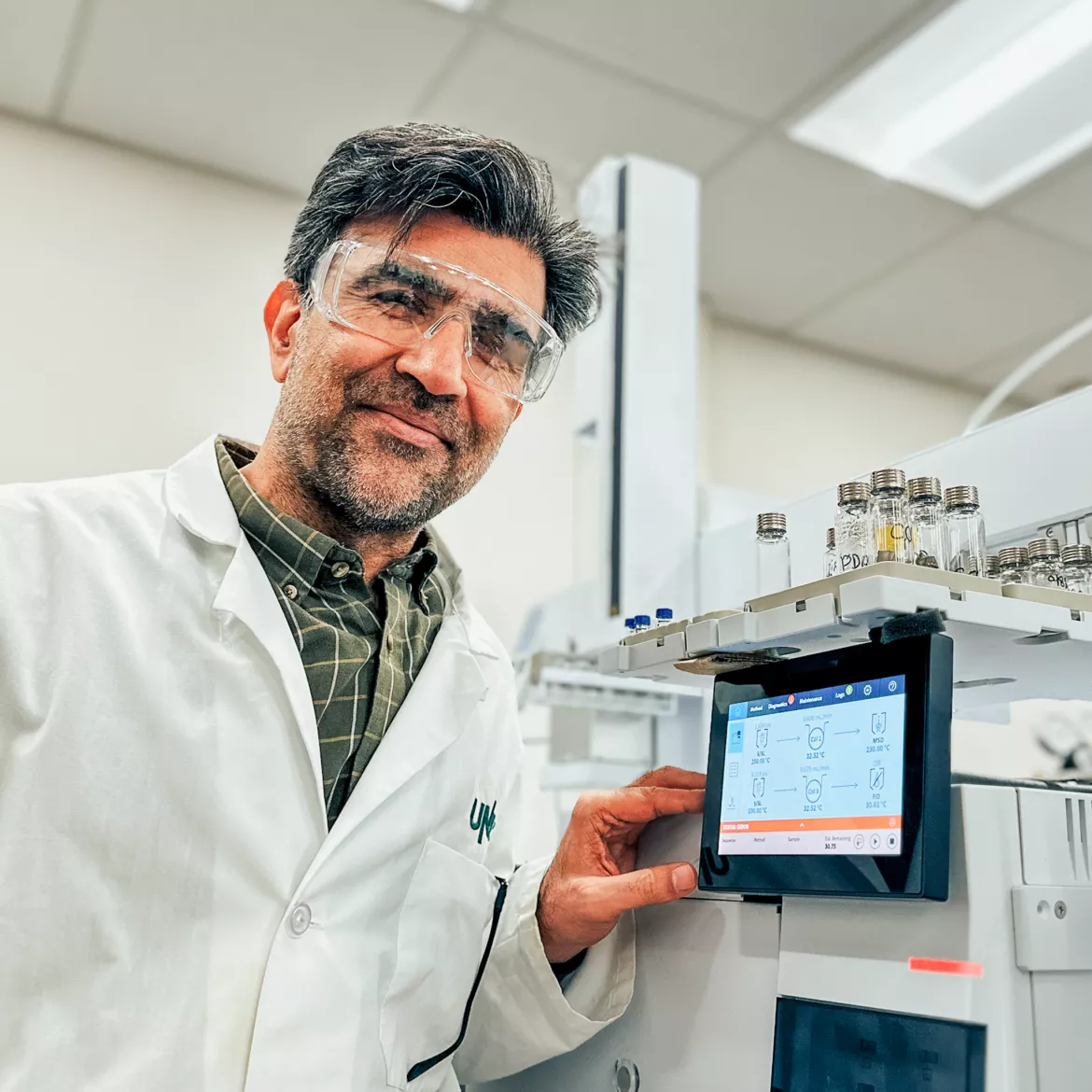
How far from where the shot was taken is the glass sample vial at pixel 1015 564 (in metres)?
0.96

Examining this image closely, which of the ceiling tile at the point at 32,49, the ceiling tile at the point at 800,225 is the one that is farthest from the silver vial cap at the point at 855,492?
the ceiling tile at the point at 32,49

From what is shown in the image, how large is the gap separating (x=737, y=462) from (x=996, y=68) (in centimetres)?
137

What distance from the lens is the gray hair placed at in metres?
1.21

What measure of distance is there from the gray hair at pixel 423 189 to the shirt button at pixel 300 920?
0.70 metres

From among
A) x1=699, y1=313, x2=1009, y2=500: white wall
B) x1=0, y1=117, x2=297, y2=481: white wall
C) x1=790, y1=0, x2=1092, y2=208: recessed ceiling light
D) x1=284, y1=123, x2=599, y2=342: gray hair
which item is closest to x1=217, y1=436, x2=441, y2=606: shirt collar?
x1=284, y1=123, x2=599, y2=342: gray hair

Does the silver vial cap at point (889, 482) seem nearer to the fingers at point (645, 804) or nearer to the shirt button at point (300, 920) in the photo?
the fingers at point (645, 804)

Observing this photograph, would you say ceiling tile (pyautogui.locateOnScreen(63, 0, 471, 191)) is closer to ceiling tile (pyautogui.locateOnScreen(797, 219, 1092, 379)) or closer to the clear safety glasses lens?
the clear safety glasses lens

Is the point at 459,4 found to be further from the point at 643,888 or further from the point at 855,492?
the point at 643,888

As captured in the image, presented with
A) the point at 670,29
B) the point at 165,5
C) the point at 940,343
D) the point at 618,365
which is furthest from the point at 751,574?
the point at 940,343

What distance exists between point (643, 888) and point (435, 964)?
23 cm

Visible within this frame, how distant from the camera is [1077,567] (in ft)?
3.17

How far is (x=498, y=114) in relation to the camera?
265cm

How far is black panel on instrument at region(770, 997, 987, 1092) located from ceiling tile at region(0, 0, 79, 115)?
2.45 metres

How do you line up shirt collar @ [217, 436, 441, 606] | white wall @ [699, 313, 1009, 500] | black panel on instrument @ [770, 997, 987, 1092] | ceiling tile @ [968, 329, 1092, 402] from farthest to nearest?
ceiling tile @ [968, 329, 1092, 402] → white wall @ [699, 313, 1009, 500] → shirt collar @ [217, 436, 441, 606] → black panel on instrument @ [770, 997, 987, 1092]
